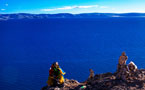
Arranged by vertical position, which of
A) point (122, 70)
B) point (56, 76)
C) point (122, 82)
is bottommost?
point (122, 82)

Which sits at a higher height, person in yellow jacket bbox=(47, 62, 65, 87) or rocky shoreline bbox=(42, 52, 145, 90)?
person in yellow jacket bbox=(47, 62, 65, 87)

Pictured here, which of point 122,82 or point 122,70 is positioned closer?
point 122,82

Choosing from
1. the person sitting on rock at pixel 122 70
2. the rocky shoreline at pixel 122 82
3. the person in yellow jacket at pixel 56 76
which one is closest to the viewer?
the rocky shoreline at pixel 122 82

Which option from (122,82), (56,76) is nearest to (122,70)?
(122,82)

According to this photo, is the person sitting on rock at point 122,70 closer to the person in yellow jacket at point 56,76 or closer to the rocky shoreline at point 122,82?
the rocky shoreline at point 122,82

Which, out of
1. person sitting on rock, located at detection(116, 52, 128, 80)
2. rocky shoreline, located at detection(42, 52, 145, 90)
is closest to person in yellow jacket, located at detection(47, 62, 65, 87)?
rocky shoreline, located at detection(42, 52, 145, 90)

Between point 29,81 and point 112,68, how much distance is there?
1750 cm

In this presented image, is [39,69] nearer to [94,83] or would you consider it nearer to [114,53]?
[114,53]

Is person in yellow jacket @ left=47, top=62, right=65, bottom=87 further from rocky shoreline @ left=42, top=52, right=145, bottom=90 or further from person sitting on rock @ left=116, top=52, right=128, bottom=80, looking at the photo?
person sitting on rock @ left=116, top=52, right=128, bottom=80

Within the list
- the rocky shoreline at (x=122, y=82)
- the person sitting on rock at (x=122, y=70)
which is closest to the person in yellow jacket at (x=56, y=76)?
the rocky shoreline at (x=122, y=82)

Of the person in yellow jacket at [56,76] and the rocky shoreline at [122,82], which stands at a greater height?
the person in yellow jacket at [56,76]

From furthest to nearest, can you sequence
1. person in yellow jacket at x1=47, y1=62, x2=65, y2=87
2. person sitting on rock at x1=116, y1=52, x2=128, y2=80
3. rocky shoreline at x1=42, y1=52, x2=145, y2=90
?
person in yellow jacket at x1=47, y1=62, x2=65, y2=87 < person sitting on rock at x1=116, y1=52, x2=128, y2=80 < rocky shoreline at x1=42, y1=52, x2=145, y2=90

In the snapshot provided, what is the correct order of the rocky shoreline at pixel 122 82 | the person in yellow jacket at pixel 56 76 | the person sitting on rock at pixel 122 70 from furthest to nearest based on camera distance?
the person in yellow jacket at pixel 56 76
the person sitting on rock at pixel 122 70
the rocky shoreline at pixel 122 82

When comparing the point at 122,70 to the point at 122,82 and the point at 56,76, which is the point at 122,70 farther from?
the point at 56,76
